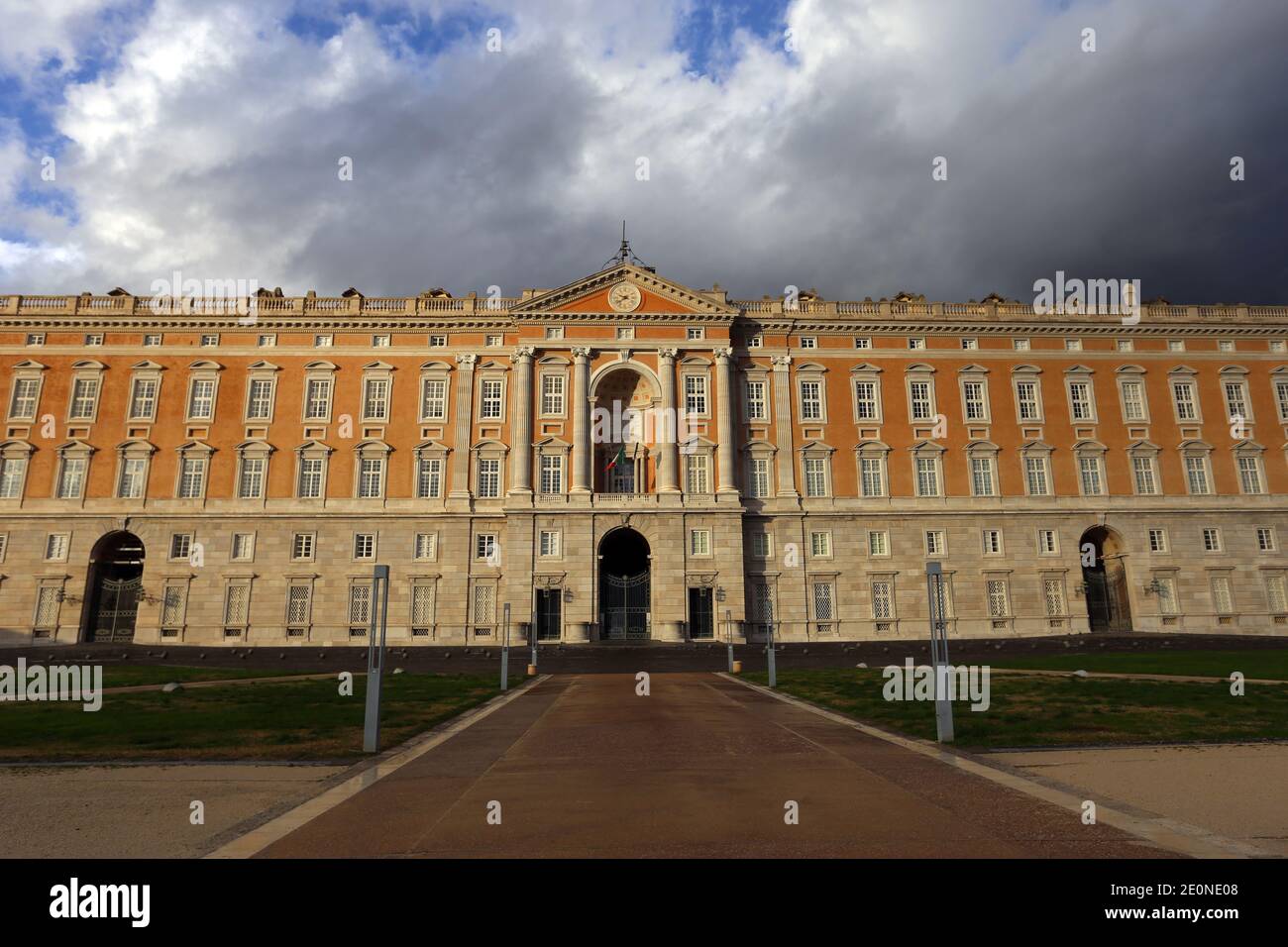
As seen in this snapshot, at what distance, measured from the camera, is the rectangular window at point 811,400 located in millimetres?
52844

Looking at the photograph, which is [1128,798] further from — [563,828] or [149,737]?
[149,737]

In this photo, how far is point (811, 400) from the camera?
53.1 meters

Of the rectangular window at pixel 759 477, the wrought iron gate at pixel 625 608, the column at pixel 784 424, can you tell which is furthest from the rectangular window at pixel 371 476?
the column at pixel 784 424

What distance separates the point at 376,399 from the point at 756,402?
26.4 meters

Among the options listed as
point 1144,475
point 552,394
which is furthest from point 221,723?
point 1144,475

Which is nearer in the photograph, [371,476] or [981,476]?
[371,476]

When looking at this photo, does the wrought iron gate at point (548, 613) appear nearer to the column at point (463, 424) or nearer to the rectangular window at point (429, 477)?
the column at point (463, 424)

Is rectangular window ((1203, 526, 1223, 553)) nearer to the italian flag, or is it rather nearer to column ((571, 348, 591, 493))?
the italian flag

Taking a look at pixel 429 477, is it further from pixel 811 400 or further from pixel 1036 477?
pixel 1036 477

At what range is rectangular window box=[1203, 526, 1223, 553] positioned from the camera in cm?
5162

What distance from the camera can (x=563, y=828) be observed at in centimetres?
748

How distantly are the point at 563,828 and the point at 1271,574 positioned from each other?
6200 centimetres

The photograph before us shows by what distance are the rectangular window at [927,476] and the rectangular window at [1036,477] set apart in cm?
627
